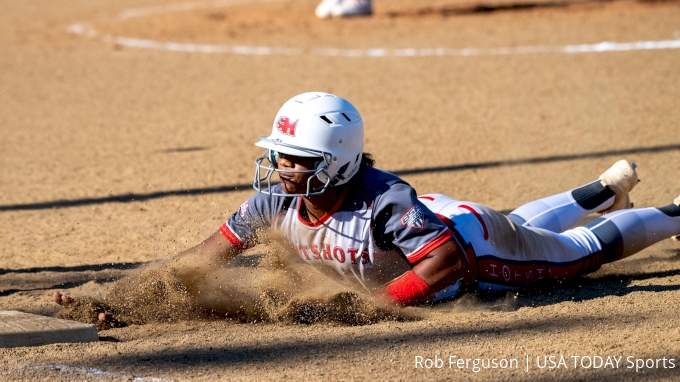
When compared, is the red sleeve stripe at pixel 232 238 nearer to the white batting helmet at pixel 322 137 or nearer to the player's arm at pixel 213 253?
the player's arm at pixel 213 253

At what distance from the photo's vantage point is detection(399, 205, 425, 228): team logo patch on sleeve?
394cm

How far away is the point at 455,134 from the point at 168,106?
3.69 metres

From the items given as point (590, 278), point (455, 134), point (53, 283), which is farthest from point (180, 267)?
point (455, 134)

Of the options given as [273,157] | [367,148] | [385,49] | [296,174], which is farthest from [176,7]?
[296,174]

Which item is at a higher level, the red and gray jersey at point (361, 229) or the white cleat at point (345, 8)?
the white cleat at point (345, 8)

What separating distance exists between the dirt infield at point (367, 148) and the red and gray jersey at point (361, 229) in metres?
0.22

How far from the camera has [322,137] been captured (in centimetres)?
405

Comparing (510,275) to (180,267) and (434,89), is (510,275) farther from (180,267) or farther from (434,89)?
(434,89)

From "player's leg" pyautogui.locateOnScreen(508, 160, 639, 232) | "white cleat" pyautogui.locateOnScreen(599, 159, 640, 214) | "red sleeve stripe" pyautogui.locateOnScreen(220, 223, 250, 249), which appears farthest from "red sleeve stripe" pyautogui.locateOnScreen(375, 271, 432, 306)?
"white cleat" pyautogui.locateOnScreen(599, 159, 640, 214)

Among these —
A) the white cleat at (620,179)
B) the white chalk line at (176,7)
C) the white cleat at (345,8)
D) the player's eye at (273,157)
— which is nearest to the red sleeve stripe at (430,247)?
the player's eye at (273,157)

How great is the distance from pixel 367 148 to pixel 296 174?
160 inches

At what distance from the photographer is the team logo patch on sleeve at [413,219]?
3936mm

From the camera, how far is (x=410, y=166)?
7492mm

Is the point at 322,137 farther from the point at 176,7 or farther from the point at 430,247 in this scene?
the point at 176,7
